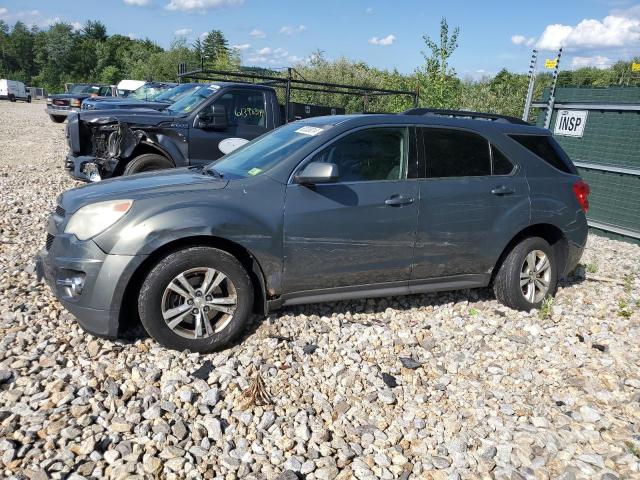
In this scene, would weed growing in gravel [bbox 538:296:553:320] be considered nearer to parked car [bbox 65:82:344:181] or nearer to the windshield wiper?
the windshield wiper

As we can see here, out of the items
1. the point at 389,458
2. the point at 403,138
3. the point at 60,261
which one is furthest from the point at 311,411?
the point at 403,138

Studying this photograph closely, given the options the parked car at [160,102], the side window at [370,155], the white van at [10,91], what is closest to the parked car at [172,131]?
the parked car at [160,102]

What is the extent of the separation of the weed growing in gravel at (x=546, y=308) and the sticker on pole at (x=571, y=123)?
17.7ft

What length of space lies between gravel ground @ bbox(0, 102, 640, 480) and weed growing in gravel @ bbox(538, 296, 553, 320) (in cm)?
1

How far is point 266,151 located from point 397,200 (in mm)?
1192

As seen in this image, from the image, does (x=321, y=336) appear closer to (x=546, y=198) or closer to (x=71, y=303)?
(x=71, y=303)

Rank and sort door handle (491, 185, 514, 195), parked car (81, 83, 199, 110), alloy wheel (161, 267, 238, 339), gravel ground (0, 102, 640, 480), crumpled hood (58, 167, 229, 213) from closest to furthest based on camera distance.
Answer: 1. gravel ground (0, 102, 640, 480)
2. alloy wheel (161, 267, 238, 339)
3. crumpled hood (58, 167, 229, 213)
4. door handle (491, 185, 514, 195)
5. parked car (81, 83, 199, 110)

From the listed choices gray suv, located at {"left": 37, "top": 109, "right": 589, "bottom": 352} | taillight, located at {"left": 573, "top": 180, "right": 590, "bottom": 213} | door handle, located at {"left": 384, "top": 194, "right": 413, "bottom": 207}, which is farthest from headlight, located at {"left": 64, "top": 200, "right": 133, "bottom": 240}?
taillight, located at {"left": 573, "top": 180, "right": 590, "bottom": 213}

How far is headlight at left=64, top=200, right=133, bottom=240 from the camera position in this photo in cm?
360

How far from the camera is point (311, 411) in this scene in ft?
10.6

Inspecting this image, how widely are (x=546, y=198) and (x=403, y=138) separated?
1553 mm

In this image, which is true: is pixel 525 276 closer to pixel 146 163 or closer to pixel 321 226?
pixel 321 226

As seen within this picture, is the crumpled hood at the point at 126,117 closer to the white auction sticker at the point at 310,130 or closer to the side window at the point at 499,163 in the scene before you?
the white auction sticker at the point at 310,130

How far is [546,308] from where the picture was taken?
482 centimetres
